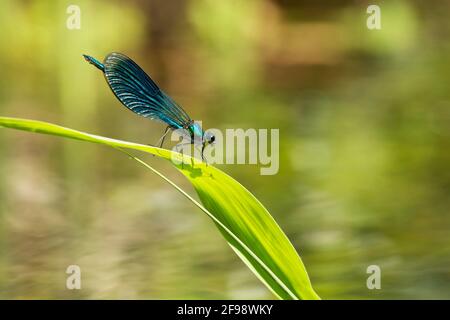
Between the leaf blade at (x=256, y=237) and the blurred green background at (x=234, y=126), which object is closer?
the leaf blade at (x=256, y=237)

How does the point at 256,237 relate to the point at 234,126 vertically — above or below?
below

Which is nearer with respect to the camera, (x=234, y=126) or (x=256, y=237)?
(x=256, y=237)

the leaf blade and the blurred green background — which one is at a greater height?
the blurred green background

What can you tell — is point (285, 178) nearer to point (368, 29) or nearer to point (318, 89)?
point (318, 89)

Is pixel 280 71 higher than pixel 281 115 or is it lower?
Answer: higher

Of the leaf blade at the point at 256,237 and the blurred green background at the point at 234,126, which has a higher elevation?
the blurred green background at the point at 234,126

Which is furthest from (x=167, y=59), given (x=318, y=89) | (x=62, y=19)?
(x=318, y=89)

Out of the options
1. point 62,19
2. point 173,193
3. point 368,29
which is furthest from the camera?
point 368,29

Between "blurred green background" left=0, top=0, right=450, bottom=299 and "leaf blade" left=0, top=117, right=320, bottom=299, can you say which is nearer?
"leaf blade" left=0, top=117, right=320, bottom=299
